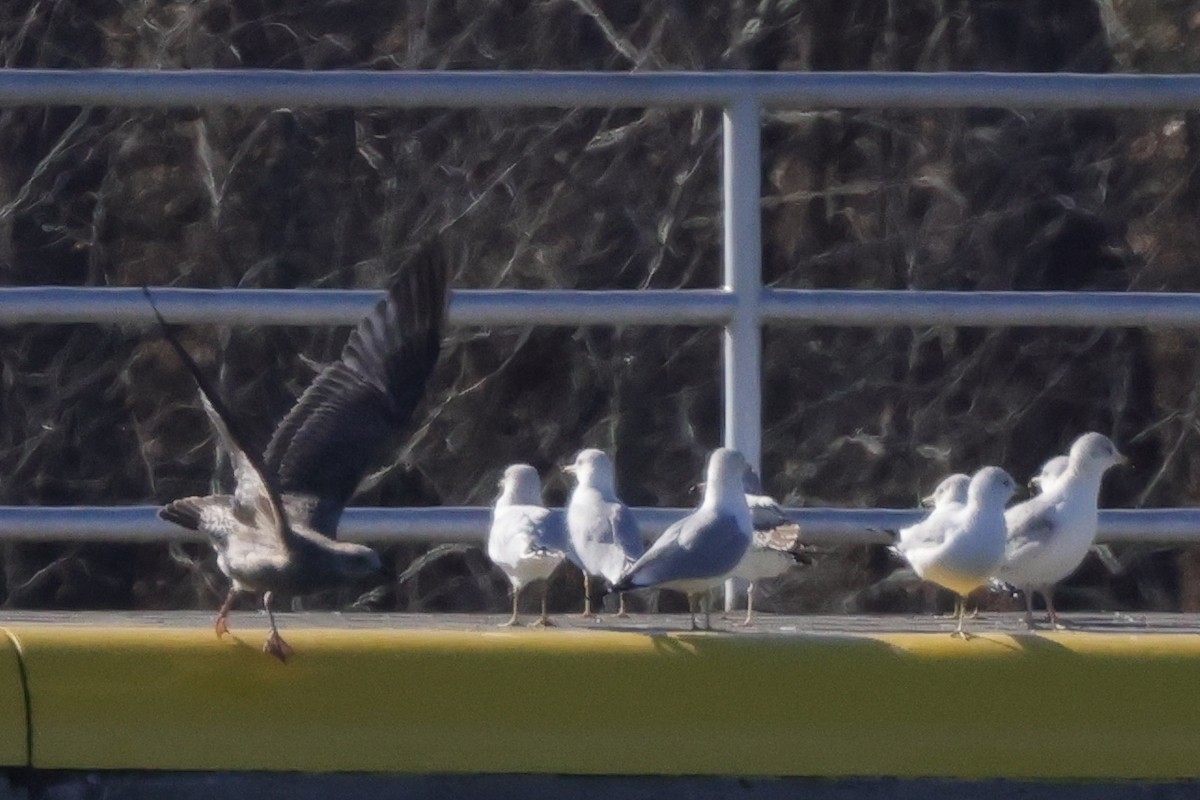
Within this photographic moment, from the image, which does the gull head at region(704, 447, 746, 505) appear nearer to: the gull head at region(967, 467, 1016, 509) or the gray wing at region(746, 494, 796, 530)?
the gray wing at region(746, 494, 796, 530)

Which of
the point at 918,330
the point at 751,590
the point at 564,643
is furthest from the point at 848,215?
the point at 564,643

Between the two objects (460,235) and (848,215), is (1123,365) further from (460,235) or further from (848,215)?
(460,235)

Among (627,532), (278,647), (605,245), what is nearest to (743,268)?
(627,532)

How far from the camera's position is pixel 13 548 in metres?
11.8

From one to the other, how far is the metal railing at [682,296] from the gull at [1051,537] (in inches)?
2.9

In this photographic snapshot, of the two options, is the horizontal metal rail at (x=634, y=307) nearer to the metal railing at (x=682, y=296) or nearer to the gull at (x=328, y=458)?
the metal railing at (x=682, y=296)

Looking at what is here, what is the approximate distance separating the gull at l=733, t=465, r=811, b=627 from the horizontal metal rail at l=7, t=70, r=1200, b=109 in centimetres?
79

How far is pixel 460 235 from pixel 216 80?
6.38 meters

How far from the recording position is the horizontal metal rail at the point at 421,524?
5.06 meters

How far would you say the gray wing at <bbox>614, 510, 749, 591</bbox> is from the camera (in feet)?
15.9

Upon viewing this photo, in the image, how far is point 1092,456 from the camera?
549 centimetres

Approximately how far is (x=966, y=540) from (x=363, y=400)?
3.98ft

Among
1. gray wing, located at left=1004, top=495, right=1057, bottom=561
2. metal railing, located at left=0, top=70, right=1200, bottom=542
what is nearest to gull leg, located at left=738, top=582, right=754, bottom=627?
metal railing, located at left=0, top=70, right=1200, bottom=542

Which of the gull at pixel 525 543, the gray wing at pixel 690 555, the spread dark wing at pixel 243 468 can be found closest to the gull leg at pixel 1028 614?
the gray wing at pixel 690 555
